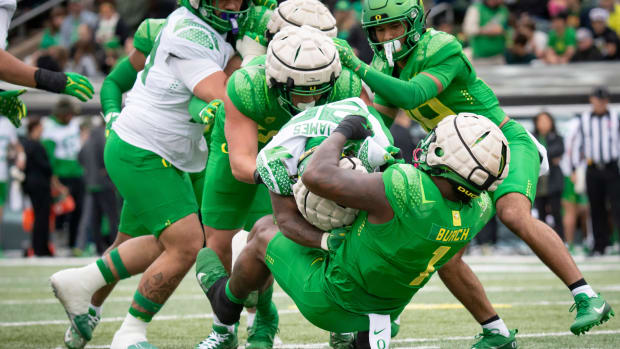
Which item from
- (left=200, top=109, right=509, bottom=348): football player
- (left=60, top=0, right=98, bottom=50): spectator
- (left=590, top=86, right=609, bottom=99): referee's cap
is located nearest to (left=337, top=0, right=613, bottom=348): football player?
(left=200, top=109, right=509, bottom=348): football player

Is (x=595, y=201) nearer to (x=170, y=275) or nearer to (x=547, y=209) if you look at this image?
(x=547, y=209)

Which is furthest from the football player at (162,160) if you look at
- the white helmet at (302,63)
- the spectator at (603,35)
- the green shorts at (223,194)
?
the spectator at (603,35)

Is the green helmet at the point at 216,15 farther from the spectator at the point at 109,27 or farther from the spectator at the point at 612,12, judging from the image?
the spectator at the point at 612,12

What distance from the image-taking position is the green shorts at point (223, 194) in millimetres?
5086

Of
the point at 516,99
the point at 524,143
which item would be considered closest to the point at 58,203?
the point at 516,99

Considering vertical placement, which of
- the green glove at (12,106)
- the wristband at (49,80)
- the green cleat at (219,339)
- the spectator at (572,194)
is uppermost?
the wristband at (49,80)

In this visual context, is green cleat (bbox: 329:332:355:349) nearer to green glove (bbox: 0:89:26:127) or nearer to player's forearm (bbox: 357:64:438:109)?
player's forearm (bbox: 357:64:438:109)

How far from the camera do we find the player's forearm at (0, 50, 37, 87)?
5082 mm

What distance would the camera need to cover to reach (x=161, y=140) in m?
5.28

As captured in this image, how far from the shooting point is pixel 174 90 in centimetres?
520

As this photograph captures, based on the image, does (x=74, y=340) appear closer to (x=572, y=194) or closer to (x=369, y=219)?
(x=369, y=219)

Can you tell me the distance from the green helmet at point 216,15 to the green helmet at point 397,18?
74 cm

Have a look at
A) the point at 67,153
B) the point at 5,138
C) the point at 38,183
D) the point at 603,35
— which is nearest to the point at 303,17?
the point at 38,183

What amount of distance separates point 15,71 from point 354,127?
2255mm
